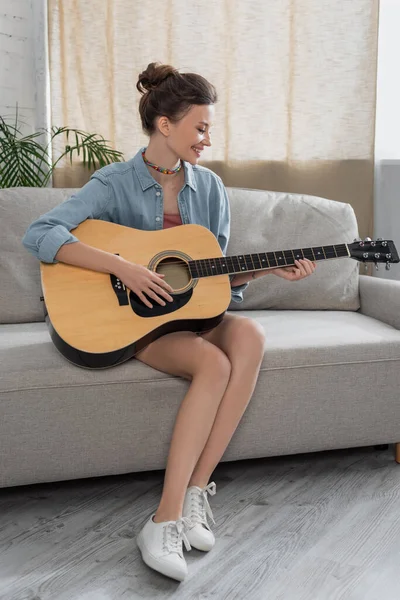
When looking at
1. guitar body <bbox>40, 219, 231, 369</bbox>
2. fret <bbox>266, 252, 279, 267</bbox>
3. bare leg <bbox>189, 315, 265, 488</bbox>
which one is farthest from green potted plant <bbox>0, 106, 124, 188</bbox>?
bare leg <bbox>189, 315, 265, 488</bbox>

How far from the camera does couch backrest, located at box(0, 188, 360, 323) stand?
2105 mm

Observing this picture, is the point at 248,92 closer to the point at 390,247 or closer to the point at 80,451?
the point at 390,247

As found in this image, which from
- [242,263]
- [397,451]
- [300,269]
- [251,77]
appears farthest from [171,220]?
[251,77]

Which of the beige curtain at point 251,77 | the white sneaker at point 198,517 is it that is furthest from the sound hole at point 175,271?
the beige curtain at point 251,77

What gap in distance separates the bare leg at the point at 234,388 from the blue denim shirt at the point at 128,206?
25 cm

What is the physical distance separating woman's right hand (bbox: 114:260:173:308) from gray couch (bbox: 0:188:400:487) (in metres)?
0.19

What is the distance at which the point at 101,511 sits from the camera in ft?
5.57

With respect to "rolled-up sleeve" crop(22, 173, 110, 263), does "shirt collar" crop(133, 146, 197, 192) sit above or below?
above

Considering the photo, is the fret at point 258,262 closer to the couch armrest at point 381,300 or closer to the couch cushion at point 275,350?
the couch cushion at point 275,350

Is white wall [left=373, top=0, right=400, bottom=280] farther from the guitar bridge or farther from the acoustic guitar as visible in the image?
the guitar bridge

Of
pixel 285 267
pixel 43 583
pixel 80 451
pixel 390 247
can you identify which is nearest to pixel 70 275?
pixel 80 451

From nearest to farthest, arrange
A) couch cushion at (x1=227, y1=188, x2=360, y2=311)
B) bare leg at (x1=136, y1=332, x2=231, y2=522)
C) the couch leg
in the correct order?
bare leg at (x1=136, y1=332, x2=231, y2=522)
the couch leg
couch cushion at (x1=227, y1=188, x2=360, y2=311)

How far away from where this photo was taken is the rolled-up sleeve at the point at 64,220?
164 centimetres

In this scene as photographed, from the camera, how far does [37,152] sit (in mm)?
2729
